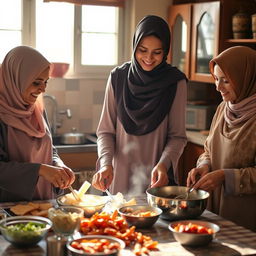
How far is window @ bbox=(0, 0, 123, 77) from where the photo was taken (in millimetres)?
3947

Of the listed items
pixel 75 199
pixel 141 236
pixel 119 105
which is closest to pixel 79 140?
pixel 119 105

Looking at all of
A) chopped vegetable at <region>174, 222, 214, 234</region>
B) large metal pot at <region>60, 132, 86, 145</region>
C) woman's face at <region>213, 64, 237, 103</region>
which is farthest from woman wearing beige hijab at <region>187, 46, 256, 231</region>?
large metal pot at <region>60, 132, 86, 145</region>

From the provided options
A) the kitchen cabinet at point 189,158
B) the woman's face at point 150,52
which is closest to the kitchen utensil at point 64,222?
the woman's face at point 150,52

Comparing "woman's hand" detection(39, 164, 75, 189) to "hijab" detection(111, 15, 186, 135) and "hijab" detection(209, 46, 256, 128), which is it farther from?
"hijab" detection(209, 46, 256, 128)

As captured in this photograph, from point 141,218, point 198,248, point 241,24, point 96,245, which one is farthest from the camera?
point 241,24

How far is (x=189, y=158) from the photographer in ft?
12.5

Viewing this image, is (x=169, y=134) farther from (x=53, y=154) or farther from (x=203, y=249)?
(x=203, y=249)

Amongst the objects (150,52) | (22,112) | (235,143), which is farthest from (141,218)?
(150,52)

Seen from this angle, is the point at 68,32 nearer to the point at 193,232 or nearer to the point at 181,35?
the point at 181,35

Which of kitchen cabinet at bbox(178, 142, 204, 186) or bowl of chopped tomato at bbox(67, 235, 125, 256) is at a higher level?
bowl of chopped tomato at bbox(67, 235, 125, 256)

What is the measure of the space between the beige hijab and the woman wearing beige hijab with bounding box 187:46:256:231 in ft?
2.22

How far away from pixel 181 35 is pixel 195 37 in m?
0.22

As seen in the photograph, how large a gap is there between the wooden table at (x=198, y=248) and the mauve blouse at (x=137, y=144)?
1.84 feet

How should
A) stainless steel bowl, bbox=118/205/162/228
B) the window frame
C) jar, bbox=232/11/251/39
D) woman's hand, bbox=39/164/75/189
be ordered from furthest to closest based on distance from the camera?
1. the window frame
2. jar, bbox=232/11/251/39
3. woman's hand, bbox=39/164/75/189
4. stainless steel bowl, bbox=118/205/162/228
